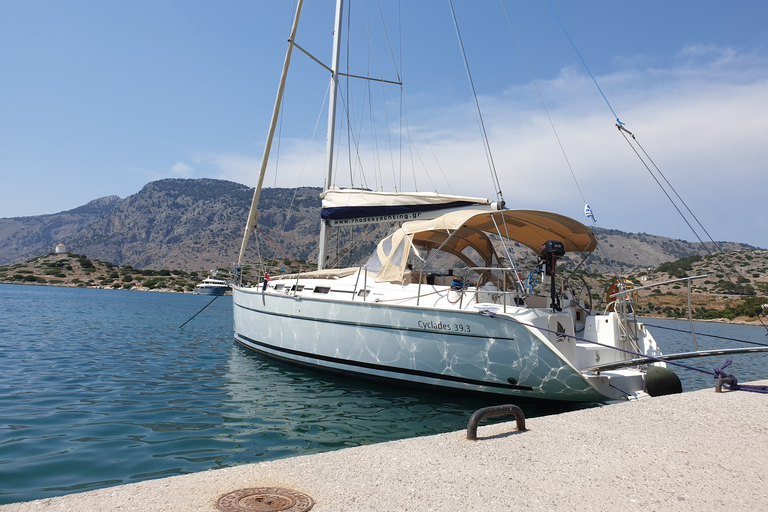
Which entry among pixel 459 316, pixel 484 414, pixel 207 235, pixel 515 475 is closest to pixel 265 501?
pixel 515 475

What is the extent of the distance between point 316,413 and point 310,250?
125304 millimetres

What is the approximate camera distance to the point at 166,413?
290 inches

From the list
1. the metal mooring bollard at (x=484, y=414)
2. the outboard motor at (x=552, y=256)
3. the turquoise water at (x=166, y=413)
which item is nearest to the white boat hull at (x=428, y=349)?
the turquoise water at (x=166, y=413)

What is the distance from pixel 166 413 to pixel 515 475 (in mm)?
5566

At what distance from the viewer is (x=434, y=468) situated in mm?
3896

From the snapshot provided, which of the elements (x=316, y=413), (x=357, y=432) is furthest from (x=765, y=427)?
(x=316, y=413)

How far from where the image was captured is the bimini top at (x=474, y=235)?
9695 mm

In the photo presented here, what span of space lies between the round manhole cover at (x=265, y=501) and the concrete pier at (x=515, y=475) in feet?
0.25

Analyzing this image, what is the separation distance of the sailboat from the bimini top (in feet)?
0.10

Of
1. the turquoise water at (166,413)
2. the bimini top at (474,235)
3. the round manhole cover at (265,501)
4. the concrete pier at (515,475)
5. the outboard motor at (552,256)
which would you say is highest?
the bimini top at (474,235)

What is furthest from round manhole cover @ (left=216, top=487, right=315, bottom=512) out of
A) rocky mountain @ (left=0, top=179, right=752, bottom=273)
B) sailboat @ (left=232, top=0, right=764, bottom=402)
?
rocky mountain @ (left=0, top=179, right=752, bottom=273)

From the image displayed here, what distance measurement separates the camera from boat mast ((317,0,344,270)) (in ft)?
45.6

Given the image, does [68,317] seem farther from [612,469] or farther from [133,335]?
[612,469]

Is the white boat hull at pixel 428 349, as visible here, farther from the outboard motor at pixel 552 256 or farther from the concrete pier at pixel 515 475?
the concrete pier at pixel 515 475
